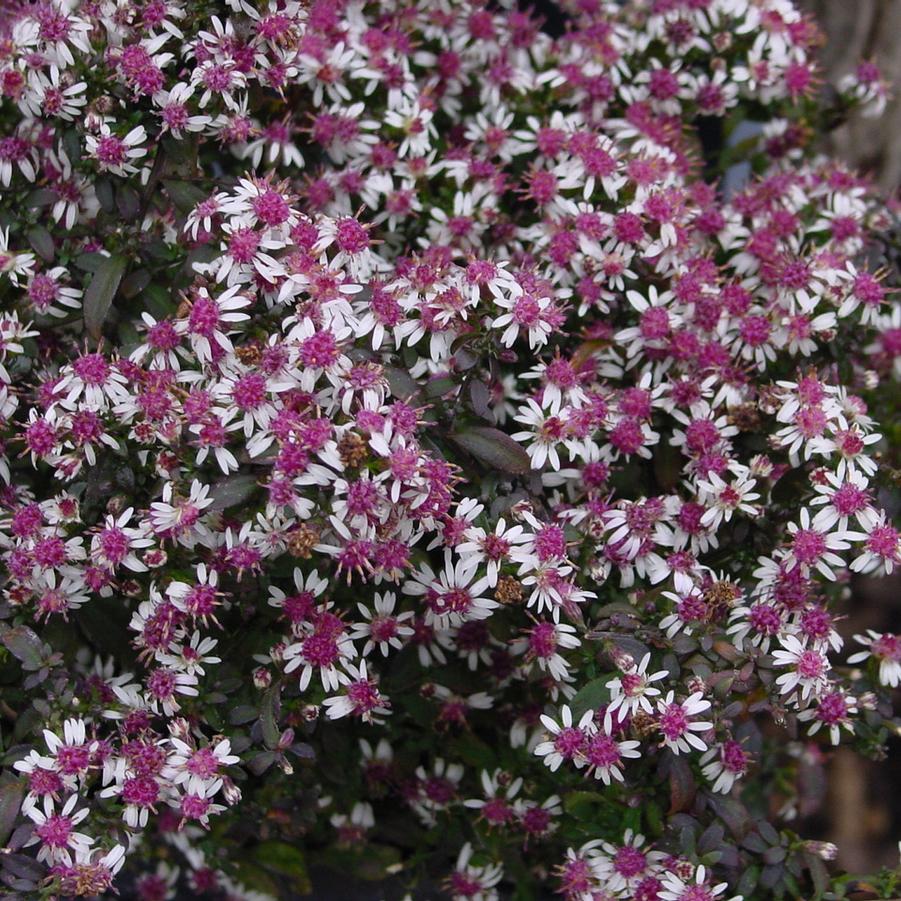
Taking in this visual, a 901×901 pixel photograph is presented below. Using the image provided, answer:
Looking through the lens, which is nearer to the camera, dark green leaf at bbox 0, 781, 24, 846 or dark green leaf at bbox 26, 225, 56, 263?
dark green leaf at bbox 0, 781, 24, 846

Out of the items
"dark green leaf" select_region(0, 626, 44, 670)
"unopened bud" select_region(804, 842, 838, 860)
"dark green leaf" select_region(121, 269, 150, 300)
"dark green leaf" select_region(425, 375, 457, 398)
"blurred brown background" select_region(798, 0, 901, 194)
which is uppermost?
"blurred brown background" select_region(798, 0, 901, 194)

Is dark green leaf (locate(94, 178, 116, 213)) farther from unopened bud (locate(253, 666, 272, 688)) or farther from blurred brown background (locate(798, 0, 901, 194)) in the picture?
blurred brown background (locate(798, 0, 901, 194))

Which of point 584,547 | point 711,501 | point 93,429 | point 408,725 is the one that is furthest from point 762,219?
point 93,429

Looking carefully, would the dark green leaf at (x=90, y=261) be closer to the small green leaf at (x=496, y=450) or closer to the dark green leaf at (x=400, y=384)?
the dark green leaf at (x=400, y=384)

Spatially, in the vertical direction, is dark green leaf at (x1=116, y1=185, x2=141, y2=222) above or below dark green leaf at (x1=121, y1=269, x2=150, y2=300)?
above

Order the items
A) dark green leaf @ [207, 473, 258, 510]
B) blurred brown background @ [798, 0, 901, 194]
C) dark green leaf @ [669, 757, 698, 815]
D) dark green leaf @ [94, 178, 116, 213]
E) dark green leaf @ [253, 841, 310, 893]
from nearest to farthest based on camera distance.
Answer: dark green leaf @ [207, 473, 258, 510] < dark green leaf @ [669, 757, 698, 815] < dark green leaf @ [94, 178, 116, 213] < dark green leaf @ [253, 841, 310, 893] < blurred brown background @ [798, 0, 901, 194]

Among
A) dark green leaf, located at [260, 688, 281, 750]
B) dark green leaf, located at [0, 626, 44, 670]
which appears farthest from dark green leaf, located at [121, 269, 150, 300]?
dark green leaf, located at [260, 688, 281, 750]

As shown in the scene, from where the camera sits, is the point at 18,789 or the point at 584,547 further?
the point at 584,547

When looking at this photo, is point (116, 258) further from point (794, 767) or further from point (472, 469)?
point (794, 767)
